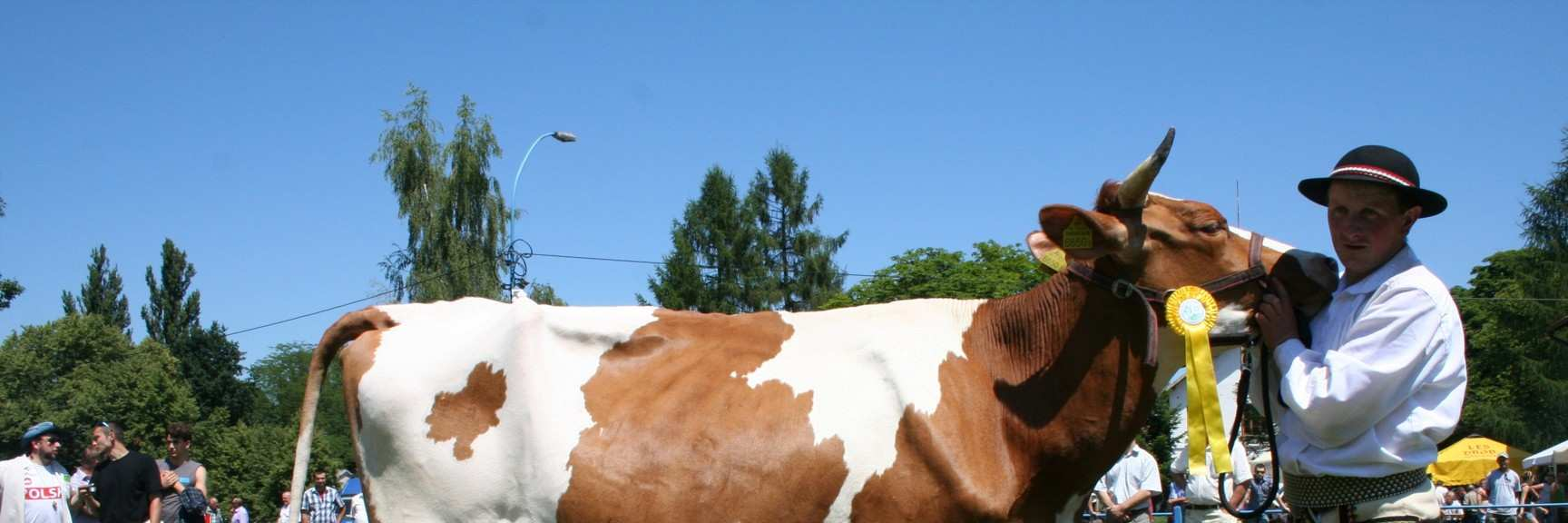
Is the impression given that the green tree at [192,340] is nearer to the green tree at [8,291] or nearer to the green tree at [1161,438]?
the green tree at [8,291]

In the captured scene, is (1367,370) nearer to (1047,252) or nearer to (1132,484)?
(1047,252)

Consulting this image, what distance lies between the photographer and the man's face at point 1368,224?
12.4 feet

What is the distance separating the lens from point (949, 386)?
4008 millimetres

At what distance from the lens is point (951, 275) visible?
45.1 meters

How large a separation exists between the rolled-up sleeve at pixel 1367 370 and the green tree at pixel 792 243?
52475 millimetres

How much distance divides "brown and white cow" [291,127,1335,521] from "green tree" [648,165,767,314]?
51479 mm

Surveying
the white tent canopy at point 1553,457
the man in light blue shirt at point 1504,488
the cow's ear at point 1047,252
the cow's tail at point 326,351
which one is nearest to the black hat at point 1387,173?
Answer: the cow's ear at point 1047,252

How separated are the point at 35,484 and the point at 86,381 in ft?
217

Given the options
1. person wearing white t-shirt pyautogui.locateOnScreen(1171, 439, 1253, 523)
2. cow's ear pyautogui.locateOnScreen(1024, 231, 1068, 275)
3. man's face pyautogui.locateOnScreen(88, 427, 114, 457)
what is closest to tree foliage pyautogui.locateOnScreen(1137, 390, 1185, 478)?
person wearing white t-shirt pyautogui.locateOnScreen(1171, 439, 1253, 523)

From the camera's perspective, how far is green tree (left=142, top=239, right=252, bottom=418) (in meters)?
73.6

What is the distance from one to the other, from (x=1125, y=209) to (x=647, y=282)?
5728 cm

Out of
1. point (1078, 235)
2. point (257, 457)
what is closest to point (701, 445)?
point (1078, 235)

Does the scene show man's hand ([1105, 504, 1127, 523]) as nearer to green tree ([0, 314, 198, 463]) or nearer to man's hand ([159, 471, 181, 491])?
man's hand ([159, 471, 181, 491])

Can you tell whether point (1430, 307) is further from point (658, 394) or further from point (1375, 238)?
point (658, 394)
